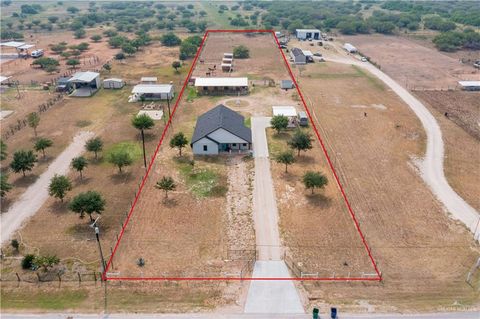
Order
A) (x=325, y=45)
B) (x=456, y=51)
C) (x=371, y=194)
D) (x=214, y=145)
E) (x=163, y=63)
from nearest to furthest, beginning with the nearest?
(x=371, y=194)
(x=214, y=145)
(x=163, y=63)
(x=456, y=51)
(x=325, y=45)

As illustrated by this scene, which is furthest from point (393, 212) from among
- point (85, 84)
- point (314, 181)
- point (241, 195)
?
point (85, 84)

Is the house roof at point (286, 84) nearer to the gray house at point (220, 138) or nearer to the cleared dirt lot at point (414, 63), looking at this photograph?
the cleared dirt lot at point (414, 63)

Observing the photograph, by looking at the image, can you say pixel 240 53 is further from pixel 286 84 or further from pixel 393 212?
pixel 393 212

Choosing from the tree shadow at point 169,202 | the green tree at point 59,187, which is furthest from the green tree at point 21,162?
the tree shadow at point 169,202

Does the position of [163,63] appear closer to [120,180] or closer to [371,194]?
[120,180]

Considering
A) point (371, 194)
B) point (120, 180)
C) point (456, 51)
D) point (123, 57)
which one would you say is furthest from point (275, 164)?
point (456, 51)

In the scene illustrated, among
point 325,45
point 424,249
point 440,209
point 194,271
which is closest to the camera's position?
point 194,271
